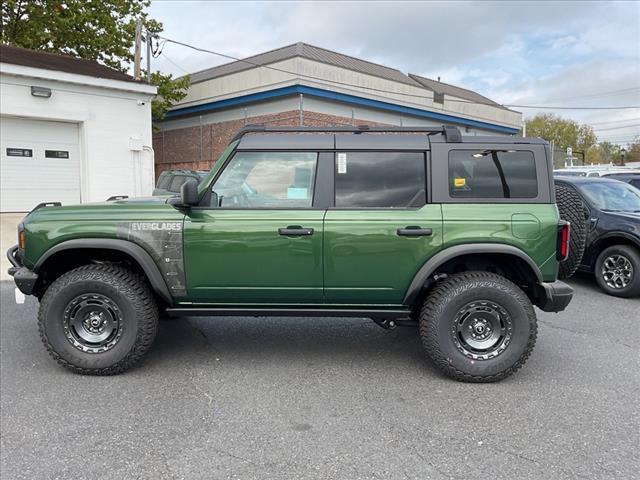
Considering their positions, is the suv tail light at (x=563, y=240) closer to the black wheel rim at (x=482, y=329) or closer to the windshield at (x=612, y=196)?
the black wheel rim at (x=482, y=329)

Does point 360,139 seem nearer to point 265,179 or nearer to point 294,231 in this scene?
point 265,179

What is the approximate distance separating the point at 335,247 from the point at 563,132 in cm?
7697

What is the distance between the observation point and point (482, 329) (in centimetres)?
399

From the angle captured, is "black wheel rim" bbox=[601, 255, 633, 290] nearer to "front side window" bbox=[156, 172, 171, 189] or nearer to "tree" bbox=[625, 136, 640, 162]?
"front side window" bbox=[156, 172, 171, 189]

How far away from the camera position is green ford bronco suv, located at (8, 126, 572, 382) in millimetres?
3928

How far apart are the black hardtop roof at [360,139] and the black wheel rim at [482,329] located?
134 centimetres

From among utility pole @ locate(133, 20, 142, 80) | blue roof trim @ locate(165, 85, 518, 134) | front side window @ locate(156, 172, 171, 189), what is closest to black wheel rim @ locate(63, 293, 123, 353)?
front side window @ locate(156, 172, 171, 189)

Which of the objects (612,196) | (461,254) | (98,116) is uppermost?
(98,116)

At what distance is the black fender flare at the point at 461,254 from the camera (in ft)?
12.8

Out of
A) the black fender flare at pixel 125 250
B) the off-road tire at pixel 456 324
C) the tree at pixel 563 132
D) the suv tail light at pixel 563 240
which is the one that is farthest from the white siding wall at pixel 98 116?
the tree at pixel 563 132

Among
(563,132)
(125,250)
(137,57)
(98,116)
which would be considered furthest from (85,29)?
(563,132)

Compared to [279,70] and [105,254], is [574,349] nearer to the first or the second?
[105,254]

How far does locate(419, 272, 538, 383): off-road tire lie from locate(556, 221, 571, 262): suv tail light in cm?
44

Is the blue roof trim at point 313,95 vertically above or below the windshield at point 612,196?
above
